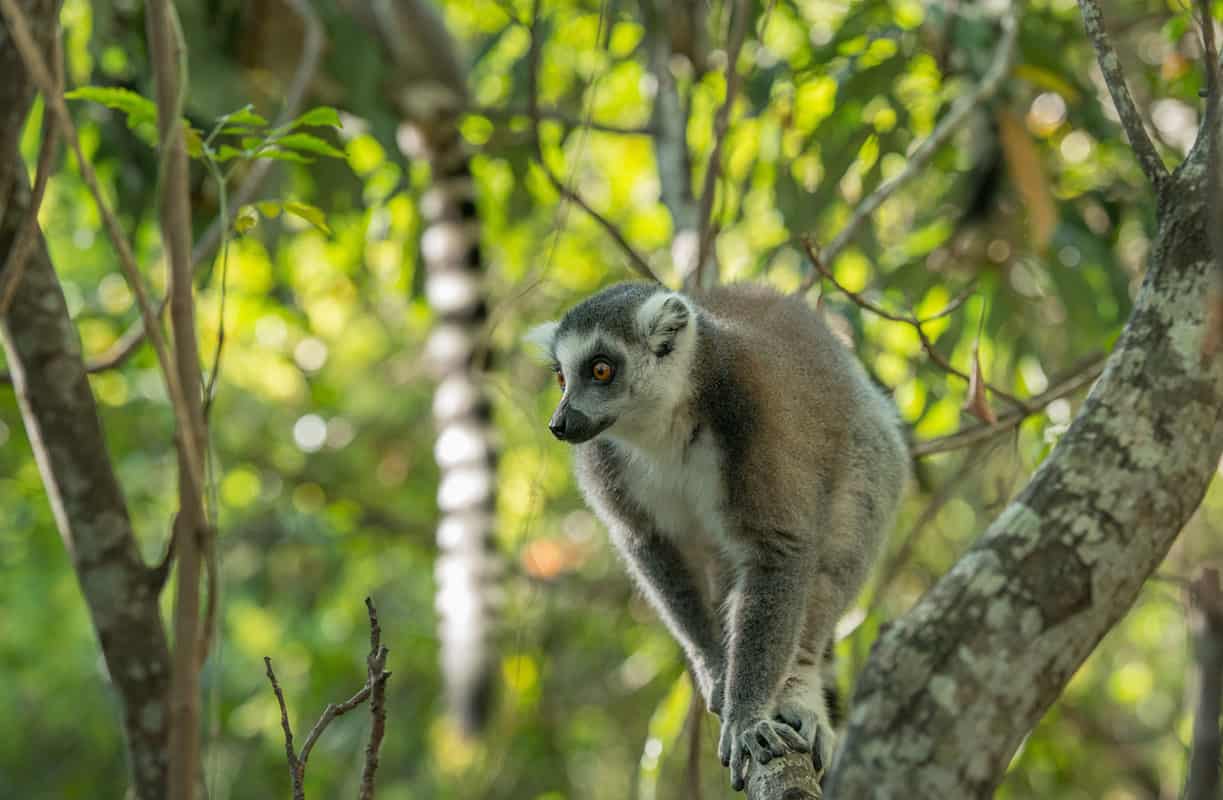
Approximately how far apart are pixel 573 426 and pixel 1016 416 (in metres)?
1.24

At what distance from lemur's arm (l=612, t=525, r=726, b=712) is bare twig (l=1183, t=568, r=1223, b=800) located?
2.64 metres

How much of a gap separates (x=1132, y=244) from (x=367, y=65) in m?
4.54

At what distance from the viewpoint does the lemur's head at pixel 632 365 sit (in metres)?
3.52

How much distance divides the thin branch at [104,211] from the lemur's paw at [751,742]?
1.69 m

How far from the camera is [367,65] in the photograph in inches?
199

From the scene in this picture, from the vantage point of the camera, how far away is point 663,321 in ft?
11.6

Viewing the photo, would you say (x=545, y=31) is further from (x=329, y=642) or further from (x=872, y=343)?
(x=329, y=642)

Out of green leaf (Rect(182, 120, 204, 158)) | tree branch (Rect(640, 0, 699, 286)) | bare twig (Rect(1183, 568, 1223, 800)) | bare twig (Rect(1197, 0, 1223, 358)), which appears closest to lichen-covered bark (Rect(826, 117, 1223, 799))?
bare twig (Rect(1197, 0, 1223, 358))

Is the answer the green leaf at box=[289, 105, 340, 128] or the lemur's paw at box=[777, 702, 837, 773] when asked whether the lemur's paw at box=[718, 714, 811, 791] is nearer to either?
the lemur's paw at box=[777, 702, 837, 773]

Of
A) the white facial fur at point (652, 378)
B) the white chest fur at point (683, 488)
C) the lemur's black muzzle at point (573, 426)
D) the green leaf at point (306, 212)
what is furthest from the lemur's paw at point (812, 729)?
the green leaf at point (306, 212)

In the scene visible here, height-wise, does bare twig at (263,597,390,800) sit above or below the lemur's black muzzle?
above

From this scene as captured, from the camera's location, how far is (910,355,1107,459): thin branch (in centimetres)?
342

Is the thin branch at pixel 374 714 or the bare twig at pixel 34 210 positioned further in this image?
the bare twig at pixel 34 210

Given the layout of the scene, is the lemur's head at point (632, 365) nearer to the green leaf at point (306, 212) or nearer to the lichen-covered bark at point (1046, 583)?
the green leaf at point (306, 212)
